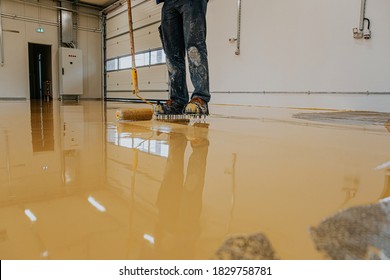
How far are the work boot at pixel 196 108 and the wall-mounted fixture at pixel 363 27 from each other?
3.40 m

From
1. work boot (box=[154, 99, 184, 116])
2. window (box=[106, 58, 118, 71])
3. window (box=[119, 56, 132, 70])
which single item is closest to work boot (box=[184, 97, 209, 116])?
work boot (box=[154, 99, 184, 116])

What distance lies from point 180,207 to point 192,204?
25mm

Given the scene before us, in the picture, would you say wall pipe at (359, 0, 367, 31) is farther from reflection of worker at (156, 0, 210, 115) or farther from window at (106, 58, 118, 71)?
window at (106, 58, 118, 71)

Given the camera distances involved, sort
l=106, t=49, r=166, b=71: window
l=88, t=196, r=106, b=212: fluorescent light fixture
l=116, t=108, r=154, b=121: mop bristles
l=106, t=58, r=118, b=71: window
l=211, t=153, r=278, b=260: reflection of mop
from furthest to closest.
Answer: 1. l=106, t=58, r=118, b=71: window
2. l=106, t=49, r=166, b=71: window
3. l=116, t=108, r=154, b=121: mop bristles
4. l=88, t=196, r=106, b=212: fluorescent light fixture
5. l=211, t=153, r=278, b=260: reflection of mop

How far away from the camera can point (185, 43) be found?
7.68ft

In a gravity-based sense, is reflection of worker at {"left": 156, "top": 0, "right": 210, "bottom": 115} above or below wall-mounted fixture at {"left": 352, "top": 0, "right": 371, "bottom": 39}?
below

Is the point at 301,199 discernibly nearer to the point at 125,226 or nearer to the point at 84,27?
the point at 125,226

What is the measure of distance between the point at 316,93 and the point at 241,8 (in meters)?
2.43

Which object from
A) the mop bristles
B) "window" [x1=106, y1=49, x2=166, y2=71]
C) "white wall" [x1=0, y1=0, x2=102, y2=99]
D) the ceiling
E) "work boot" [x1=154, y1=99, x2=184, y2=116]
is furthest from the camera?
the ceiling

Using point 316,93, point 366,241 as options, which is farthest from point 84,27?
point 366,241

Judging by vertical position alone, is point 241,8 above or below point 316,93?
above

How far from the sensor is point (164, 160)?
A: 0.89 meters

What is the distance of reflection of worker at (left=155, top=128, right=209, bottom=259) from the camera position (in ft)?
1.32

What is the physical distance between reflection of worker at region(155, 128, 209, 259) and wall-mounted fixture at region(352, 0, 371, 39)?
14.6 feet
